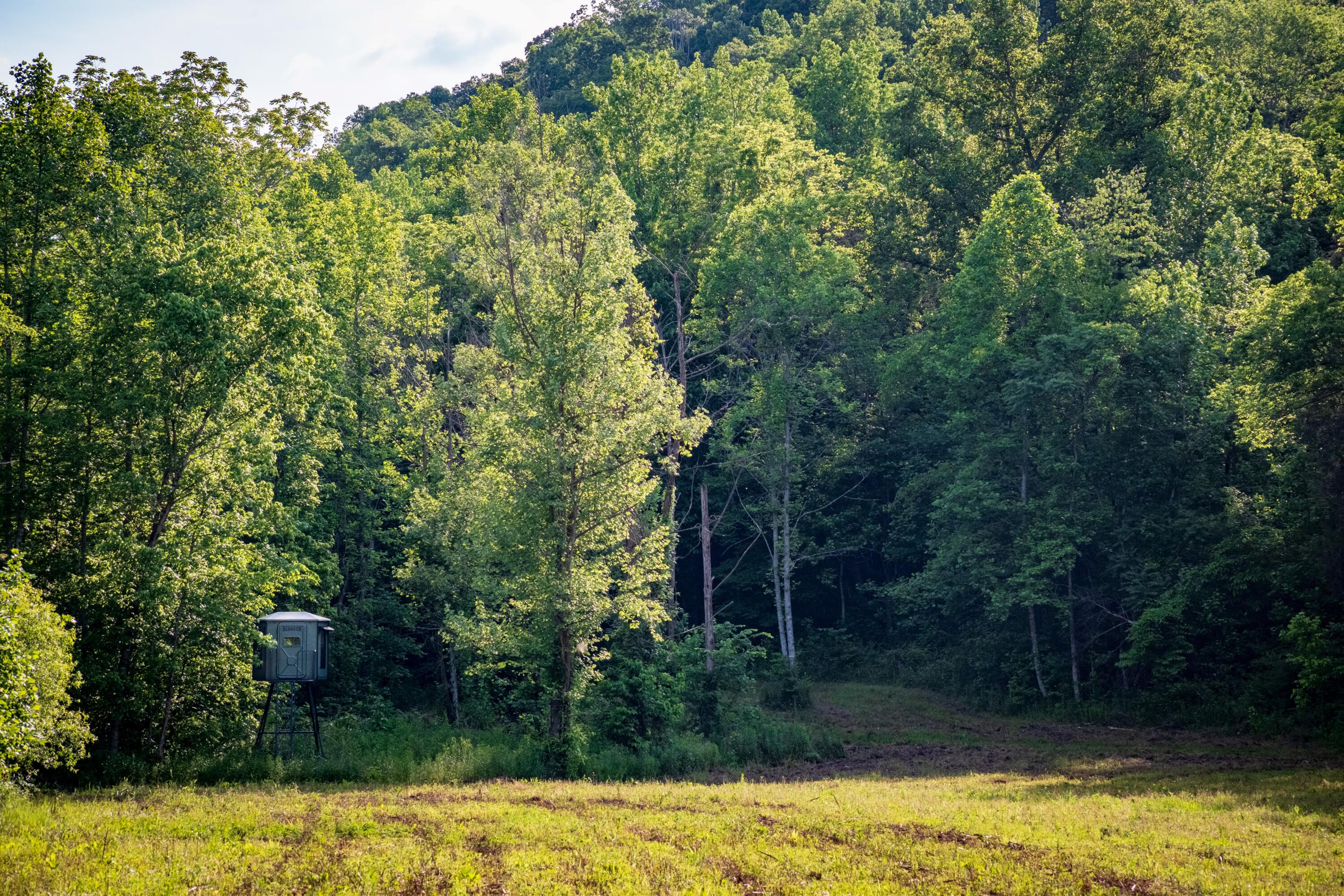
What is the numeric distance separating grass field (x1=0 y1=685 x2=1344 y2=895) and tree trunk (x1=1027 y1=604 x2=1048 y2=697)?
11949 millimetres

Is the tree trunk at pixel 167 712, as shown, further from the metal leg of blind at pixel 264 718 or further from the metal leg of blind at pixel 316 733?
the metal leg of blind at pixel 316 733

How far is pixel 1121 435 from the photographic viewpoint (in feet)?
109

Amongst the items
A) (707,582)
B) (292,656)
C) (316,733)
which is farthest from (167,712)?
(707,582)

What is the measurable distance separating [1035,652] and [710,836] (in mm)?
23312

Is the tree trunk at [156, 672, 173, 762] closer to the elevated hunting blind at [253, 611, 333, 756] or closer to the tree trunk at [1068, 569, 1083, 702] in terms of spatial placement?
the elevated hunting blind at [253, 611, 333, 756]

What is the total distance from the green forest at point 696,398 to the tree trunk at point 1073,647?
214 mm

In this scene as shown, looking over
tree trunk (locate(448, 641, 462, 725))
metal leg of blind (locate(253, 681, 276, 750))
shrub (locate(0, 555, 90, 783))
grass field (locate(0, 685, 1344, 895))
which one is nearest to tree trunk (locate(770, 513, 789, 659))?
tree trunk (locate(448, 641, 462, 725))

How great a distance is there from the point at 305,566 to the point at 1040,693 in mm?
24266

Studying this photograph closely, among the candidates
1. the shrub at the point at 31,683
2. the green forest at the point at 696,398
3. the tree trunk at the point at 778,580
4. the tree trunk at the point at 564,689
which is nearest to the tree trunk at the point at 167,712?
the green forest at the point at 696,398

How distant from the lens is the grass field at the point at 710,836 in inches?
466

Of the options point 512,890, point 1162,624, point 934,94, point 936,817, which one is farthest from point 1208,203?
point 512,890

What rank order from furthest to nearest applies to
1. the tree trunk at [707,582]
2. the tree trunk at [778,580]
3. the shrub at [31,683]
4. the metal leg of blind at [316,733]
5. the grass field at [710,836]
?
the tree trunk at [778,580], the tree trunk at [707,582], the metal leg of blind at [316,733], the shrub at [31,683], the grass field at [710,836]

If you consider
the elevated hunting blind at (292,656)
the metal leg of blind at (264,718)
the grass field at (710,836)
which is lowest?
the grass field at (710,836)

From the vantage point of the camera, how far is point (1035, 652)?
112 ft
